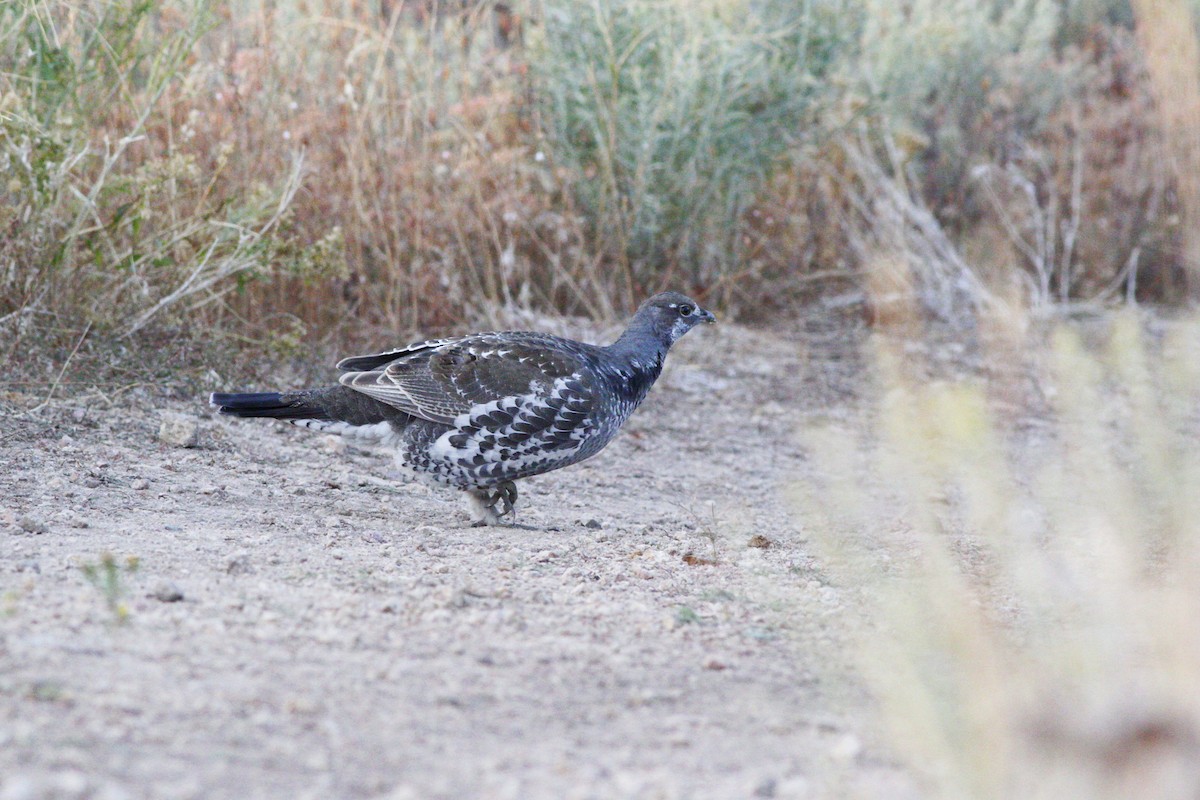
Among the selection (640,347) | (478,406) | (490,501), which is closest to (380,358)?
(478,406)

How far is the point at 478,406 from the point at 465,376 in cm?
17

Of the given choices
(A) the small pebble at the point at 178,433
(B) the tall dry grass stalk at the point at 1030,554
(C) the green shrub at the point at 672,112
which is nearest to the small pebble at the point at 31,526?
(A) the small pebble at the point at 178,433

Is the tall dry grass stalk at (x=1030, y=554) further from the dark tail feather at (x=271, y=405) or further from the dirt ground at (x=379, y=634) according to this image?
the dark tail feather at (x=271, y=405)

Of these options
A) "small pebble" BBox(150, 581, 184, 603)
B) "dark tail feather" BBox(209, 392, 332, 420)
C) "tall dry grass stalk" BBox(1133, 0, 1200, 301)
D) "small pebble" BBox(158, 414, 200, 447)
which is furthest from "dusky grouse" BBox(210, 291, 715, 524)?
"tall dry grass stalk" BBox(1133, 0, 1200, 301)

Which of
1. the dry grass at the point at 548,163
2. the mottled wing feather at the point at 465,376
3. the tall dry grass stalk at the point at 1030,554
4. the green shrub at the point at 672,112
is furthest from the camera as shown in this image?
the green shrub at the point at 672,112

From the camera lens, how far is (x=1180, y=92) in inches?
408

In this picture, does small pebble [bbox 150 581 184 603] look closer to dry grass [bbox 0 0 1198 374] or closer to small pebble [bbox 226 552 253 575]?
small pebble [bbox 226 552 253 575]

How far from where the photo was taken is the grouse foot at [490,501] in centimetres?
580

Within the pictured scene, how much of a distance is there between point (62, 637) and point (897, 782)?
2036mm

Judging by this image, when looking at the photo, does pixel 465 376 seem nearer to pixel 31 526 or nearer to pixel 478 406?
pixel 478 406

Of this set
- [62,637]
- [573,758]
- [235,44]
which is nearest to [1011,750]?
[573,758]

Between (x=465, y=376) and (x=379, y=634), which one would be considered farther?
(x=465, y=376)

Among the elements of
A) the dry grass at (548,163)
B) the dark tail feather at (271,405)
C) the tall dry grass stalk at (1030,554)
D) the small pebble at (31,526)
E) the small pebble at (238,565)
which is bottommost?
the tall dry grass stalk at (1030,554)

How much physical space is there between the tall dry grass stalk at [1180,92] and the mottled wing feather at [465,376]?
6626mm
